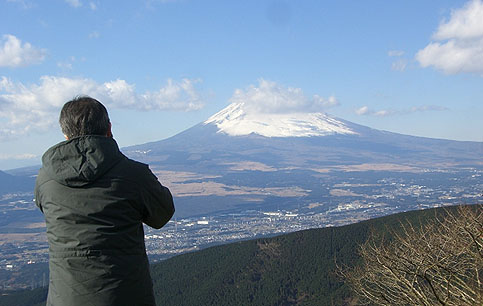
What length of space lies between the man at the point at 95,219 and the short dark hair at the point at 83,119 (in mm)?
12

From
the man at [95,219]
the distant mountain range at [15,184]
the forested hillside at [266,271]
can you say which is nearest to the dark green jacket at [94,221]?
the man at [95,219]

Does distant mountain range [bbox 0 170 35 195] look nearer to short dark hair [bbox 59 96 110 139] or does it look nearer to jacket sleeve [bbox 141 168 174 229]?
short dark hair [bbox 59 96 110 139]

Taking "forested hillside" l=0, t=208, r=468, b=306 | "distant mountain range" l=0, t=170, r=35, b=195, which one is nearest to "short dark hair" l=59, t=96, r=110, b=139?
"forested hillside" l=0, t=208, r=468, b=306

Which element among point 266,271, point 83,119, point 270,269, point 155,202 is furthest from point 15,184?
point 155,202

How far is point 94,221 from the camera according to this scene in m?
1.84

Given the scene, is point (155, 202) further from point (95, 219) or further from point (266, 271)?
point (266, 271)

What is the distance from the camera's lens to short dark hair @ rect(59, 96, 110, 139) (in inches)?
78.0

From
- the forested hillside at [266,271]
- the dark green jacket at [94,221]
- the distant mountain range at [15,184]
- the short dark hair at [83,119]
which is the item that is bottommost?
the forested hillside at [266,271]

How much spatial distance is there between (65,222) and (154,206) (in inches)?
14.2

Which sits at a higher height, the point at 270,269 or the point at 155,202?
the point at 155,202

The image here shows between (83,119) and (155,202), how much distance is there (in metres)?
0.47

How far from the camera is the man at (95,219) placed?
183cm

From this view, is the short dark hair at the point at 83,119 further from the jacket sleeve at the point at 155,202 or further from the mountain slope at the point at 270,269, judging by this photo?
the mountain slope at the point at 270,269

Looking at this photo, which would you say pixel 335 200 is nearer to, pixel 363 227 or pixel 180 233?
pixel 180 233
